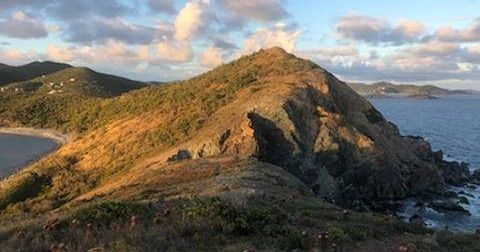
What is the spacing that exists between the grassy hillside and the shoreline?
1974cm

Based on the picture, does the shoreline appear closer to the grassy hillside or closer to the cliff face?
the grassy hillside

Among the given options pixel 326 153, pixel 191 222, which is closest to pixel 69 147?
pixel 326 153

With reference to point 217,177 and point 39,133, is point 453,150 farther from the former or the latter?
point 39,133

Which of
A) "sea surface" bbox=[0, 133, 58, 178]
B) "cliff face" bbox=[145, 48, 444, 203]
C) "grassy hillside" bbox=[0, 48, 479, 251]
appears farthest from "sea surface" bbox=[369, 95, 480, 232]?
"sea surface" bbox=[0, 133, 58, 178]

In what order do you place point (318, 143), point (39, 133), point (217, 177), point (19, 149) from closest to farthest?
point (217, 177)
point (318, 143)
point (19, 149)
point (39, 133)

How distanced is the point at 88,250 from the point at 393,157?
57.1 m

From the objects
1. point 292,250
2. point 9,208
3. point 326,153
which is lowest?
point 9,208

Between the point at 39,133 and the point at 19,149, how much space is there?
24738mm

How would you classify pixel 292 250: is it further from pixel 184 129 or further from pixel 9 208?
pixel 184 129

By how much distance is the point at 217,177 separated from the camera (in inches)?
1453

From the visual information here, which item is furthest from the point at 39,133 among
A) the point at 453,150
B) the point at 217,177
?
the point at 217,177

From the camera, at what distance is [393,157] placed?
66.7 meters

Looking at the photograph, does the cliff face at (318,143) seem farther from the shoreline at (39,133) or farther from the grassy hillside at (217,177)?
the shoreline at (39,133)

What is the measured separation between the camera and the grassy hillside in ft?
49.3
